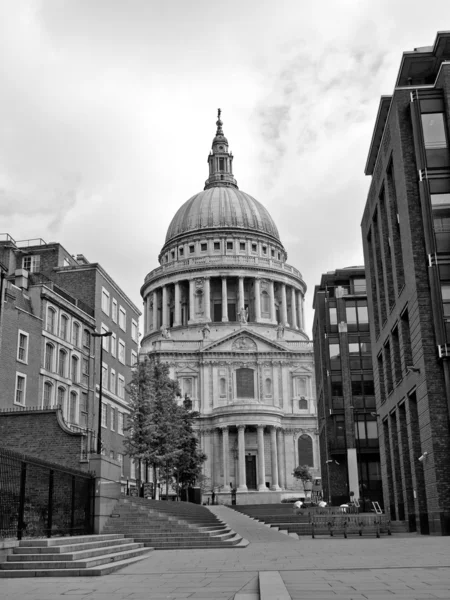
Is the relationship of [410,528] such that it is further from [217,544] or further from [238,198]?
[238,198]

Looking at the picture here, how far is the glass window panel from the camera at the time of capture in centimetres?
3547

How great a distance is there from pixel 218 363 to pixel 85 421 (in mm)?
60984

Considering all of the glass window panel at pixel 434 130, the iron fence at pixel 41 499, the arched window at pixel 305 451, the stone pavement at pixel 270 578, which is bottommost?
the stone pavement at pixel 270 578

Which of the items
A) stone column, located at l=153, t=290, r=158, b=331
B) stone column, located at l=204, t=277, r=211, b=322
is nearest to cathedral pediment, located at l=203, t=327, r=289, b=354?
stone column, located at l=204, t=277, r=211, b=322

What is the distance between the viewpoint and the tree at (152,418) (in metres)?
52.5

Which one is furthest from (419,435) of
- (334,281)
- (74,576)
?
(334,281)

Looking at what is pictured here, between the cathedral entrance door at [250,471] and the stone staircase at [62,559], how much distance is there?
81893 millimetres

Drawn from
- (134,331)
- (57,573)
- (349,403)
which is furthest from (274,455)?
(57,573)

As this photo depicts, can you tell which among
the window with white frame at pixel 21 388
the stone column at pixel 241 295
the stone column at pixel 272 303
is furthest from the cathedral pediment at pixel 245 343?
the window with white frame at pixel 21 388

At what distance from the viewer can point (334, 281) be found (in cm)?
7206

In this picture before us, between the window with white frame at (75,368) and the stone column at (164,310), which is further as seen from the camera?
the stone column at (164,310)

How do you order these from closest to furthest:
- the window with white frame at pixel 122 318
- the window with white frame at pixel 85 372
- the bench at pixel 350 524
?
the bench at pixel 350 524 < the window with white frame at pixel 85 372 < the window with white frame at pixel 122 318

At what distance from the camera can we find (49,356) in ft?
156

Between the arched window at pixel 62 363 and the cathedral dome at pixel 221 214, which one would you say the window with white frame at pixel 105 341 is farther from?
the cathedral dome at pixel 221 214
